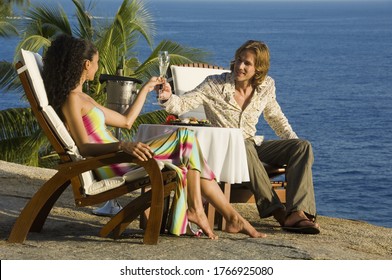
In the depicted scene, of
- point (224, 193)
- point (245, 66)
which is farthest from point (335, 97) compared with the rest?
point (224, 193)

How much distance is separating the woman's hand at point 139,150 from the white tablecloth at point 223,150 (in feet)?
2.87

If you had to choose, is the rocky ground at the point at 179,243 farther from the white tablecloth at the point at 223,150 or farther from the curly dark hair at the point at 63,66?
the curly dark hair at the point at 63,66

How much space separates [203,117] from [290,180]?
1.29m

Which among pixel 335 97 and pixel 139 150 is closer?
pixel 139 150

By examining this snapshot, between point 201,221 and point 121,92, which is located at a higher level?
point 121,92

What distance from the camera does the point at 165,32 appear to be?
95875mm

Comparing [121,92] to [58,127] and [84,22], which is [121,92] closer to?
[58,127]

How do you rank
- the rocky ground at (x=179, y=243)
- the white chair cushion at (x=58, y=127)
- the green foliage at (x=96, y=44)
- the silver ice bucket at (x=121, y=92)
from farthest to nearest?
the green foliage at (x=96, y=44) < the silver ice bucket at (x=121, y=92) < the white chair cushion at (x=58, y=127) < the rocky ground at (x=179, y=243)

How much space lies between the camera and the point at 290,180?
7332 mm

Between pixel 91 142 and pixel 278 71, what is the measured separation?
197 ft

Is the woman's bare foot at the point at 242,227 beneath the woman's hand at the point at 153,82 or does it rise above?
beneath

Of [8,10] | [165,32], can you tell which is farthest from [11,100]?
[165,32]

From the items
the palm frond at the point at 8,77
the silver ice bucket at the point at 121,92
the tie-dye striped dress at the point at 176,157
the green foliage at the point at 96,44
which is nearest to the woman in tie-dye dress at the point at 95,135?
the tie-dye striped dress at the point at 176,157

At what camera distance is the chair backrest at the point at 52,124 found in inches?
249
